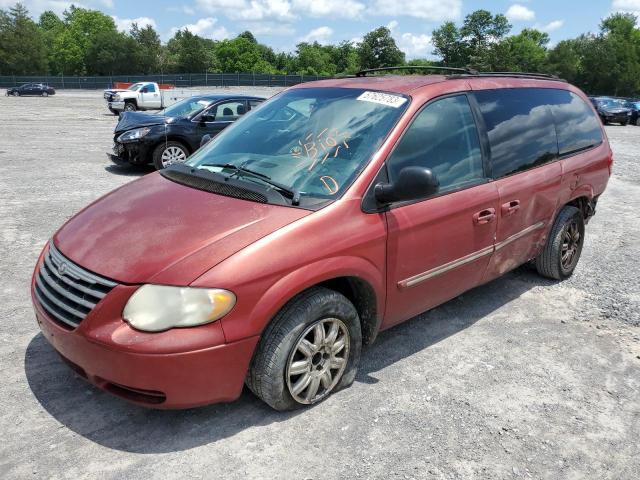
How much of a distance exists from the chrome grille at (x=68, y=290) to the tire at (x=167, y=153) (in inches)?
280

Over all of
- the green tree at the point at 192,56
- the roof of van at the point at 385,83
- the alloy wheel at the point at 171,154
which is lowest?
the alloy wheel at the point at 171,154

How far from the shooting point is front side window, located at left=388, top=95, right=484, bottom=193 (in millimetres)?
3385

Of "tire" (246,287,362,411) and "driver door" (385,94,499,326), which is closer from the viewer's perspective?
"tire" (246,287,362,411)

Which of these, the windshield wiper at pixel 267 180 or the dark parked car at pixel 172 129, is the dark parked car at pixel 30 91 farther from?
the windshield wiper at pixel 267 180

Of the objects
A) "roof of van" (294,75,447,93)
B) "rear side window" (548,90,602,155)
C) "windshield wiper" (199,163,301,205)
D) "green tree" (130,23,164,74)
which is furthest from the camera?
"green tree" (130,23,164,74)

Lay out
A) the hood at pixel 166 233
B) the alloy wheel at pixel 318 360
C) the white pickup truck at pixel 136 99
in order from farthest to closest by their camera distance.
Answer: the white pickup truck at pixel 136 99, the alloy wheel at pixel 318 360, the hood at pixel 166 233

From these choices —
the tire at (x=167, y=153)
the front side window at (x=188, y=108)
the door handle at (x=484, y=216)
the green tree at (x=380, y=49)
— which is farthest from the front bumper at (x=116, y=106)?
the green tree at (x=380, y=49)

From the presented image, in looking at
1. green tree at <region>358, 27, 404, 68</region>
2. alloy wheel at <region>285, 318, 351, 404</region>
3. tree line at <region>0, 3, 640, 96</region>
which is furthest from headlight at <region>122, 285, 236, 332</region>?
green tree at <region>358, 27, 404, 68</region>

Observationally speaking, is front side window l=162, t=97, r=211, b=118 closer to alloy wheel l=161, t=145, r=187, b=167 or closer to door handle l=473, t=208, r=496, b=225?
alloy wheel l=161, t=145, r=187, b=167

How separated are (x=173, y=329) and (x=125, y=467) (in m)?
0.73

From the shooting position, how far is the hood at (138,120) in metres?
10.1

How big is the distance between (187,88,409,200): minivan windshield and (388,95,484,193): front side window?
6.7 inches

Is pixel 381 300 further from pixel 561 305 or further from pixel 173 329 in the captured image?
pixel 561 305

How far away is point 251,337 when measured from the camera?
267cm
